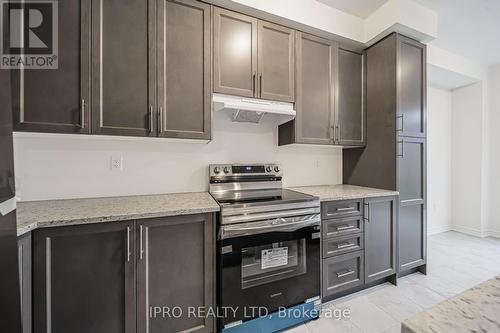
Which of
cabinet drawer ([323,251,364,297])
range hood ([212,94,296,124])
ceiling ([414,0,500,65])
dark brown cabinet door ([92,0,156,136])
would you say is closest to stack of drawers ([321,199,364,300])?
cabinet drawer ([323,251,364,297])

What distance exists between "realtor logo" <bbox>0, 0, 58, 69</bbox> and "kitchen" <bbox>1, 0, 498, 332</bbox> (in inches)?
1.1

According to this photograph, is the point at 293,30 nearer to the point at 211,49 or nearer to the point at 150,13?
the point at 211,49

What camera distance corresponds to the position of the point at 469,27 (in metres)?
2.51

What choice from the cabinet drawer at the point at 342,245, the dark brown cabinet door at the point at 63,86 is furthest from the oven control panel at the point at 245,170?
the dark brown cabinet door at the point at 63,86

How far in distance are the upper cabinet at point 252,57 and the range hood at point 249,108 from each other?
49 mm

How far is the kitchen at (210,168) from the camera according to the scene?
1274mm

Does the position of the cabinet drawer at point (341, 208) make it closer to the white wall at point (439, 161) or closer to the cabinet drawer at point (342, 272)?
the cabinet drawer at point (342, 272)

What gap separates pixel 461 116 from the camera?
12.3 ft

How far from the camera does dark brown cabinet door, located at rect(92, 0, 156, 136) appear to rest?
1.47m

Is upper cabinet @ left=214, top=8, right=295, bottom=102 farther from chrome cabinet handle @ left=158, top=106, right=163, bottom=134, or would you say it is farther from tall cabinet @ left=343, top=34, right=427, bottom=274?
tall cabinet @ left=343, top=34, right=427, bottom=274

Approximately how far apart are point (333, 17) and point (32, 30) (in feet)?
7.85

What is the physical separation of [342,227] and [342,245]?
6.4 inches

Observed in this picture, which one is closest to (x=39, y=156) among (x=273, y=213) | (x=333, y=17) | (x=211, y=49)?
(x=211, y=49)

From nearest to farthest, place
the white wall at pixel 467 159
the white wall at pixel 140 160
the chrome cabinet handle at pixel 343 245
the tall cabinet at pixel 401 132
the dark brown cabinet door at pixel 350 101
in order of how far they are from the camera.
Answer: the white wall at pixel 140 160 < the chrome cabinet handle at pixel 343 245 < the tall cabinet at pixel 401 132 < the dark brown cabinet door at pixel 350 101 < the white wall at pixel 467 159
